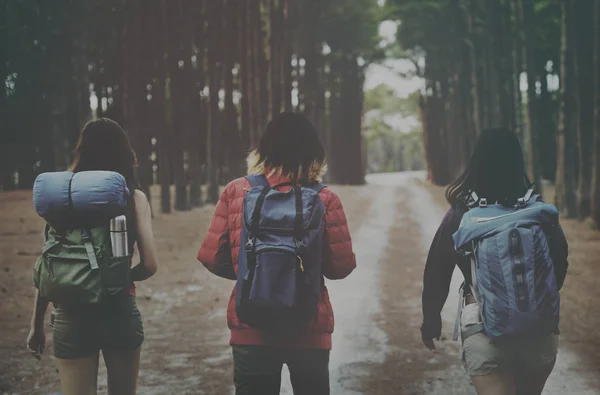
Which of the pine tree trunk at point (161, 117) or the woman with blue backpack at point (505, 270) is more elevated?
the pine tree trunk at point (161, 117)

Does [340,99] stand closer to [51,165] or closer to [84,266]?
[51,165]

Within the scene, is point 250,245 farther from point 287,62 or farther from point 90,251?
point 287,62

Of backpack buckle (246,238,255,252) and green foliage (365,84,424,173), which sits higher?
green foliage (365,84,424,173)

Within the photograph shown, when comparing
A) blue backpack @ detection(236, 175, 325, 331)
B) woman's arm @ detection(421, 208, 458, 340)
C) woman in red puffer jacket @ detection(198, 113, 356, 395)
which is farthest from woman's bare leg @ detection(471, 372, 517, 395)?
blue backpack @ detection(236, 175, 325, 331)

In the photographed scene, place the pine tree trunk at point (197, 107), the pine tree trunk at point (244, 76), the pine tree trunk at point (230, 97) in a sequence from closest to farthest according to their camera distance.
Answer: the pine tree trunk at point (197, 107)
the pine tree trunk at point (230, 97)
the pine tree trunk at point (244, 76)

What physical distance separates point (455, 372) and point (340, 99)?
152 feet

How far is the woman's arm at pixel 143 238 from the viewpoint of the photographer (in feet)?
12.0

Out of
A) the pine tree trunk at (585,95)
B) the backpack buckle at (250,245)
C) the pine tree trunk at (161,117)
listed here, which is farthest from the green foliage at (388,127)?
the backpack buckle at (250,245)

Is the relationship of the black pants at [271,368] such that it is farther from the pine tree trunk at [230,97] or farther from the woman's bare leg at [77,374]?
the pine tree trunk at [230,97]

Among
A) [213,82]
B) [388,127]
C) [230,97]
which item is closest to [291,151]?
[213,82]

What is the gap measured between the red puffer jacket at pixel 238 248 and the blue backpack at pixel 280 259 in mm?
67

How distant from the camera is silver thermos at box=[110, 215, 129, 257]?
3.52m

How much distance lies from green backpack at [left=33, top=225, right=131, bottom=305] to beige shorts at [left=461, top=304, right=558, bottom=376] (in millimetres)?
1478

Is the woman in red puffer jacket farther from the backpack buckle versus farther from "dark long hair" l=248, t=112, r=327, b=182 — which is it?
the backpack buckle
